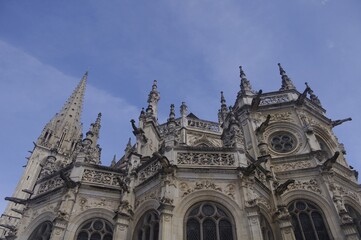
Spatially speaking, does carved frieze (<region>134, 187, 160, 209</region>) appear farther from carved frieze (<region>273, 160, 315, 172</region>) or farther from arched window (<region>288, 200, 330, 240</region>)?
carved frieze (<region>273, 160, 315, 172</region>)

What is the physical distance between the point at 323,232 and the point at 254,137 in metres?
6.11

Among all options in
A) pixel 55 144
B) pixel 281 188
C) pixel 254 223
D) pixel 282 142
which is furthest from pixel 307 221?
pixel 55 144

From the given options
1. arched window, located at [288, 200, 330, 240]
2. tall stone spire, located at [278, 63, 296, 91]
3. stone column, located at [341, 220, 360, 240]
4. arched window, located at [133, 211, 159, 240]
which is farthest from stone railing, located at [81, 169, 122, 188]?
tall stone spire, located at [278, 63, 296, 91]

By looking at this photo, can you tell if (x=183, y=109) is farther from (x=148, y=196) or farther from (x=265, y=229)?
(x=265, y=229)

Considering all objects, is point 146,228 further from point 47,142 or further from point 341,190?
point 47,142

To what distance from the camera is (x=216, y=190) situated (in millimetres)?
12289

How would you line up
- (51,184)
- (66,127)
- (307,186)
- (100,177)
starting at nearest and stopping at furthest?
(100,177), (307,186), (51,184), (66,127)

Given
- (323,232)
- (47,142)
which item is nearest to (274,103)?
(323,232)

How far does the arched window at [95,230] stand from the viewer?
1319cm

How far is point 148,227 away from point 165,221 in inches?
64.9

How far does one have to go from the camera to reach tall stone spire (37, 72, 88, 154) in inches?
2037

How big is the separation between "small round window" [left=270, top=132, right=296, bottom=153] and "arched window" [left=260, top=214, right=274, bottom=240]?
6008mm

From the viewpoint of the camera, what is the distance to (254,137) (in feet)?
58.7

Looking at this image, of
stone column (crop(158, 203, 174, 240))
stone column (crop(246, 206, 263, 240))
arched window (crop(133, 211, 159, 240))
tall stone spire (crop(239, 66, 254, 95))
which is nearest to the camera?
stone column (crop(246, 206, 263, 240))
